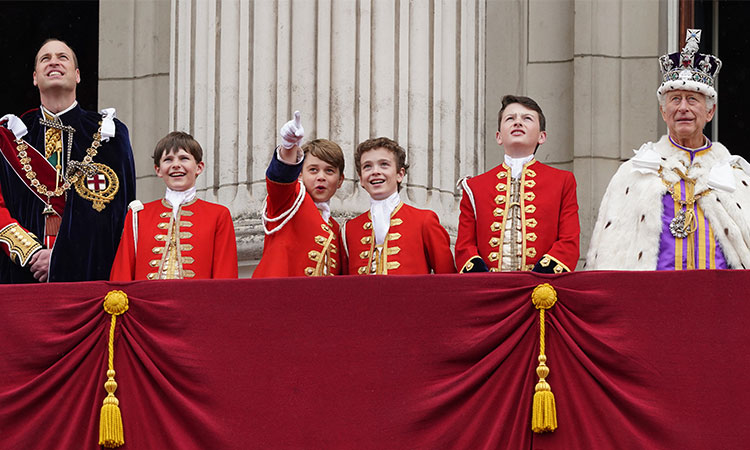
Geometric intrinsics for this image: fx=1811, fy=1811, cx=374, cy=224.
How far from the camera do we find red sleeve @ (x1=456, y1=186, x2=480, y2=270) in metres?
8.23

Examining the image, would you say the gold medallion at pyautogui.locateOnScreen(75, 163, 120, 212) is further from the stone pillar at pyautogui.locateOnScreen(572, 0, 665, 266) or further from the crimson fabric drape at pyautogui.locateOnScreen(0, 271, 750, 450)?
the stone pillar at pyautogui.locateOnScreen(572, 0, 665, 266)

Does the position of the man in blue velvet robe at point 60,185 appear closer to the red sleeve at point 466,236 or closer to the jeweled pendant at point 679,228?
the red sleeve at point 466,236

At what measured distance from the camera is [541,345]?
7.52m

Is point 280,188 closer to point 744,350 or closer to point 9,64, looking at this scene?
point 744,350

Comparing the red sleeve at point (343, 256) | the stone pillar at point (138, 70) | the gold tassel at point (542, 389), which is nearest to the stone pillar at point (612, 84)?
the stone pillar at point (138, 70)

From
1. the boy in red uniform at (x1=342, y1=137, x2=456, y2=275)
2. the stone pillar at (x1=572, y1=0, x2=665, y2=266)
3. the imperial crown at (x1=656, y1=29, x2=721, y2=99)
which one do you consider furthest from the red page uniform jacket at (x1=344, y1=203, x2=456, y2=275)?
the stone pillar at (x1=572, y1=0, x2=665, y2=266)

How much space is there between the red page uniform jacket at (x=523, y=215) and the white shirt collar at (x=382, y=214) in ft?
1.13

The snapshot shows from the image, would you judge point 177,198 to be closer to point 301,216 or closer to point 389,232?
point 301,216

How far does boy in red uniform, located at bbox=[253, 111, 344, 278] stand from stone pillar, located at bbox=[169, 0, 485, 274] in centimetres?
114

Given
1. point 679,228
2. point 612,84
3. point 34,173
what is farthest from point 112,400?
point 612,84

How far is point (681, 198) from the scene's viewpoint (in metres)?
8.23

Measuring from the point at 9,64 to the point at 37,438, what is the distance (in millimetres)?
5952

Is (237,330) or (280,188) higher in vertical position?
(280,188)

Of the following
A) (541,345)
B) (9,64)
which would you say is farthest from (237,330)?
(9,64)
